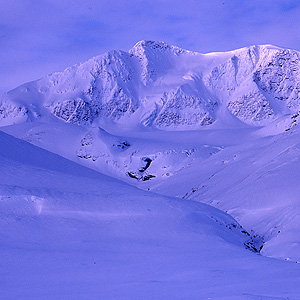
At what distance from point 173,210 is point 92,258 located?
179 inches

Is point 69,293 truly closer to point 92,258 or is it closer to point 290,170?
point 92,258

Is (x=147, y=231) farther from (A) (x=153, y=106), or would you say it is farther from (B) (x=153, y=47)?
(B) (x=153, y=47)

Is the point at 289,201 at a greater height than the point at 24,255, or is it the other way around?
the point at 289,201

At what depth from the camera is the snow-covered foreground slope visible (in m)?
8.60

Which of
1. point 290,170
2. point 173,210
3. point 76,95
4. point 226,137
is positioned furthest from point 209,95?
point 173,210

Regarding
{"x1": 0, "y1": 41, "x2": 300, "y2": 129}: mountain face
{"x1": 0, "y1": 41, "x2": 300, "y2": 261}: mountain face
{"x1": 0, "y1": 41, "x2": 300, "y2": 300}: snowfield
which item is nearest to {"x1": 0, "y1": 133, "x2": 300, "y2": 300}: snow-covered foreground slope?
{"x1": 0, "y1": 41, "x2": 300, "y2": 300}: snowfield

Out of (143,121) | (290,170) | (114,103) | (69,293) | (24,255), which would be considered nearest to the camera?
(69,293)

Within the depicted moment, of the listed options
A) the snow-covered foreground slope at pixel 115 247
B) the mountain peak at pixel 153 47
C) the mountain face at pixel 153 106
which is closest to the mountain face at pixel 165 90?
the mountain face at pixel 153 106

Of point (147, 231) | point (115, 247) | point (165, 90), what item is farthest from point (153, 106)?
point (115, 247)

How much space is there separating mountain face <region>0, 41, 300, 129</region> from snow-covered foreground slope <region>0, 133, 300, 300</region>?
124 meters

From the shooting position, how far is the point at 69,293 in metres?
8.50

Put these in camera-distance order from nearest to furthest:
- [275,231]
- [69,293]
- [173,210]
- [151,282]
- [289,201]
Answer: [69,293] < [151,282] < [173,210] < [275,231] < [289,201]

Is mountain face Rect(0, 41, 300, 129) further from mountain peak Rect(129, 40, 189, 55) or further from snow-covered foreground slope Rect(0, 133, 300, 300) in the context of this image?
snow-covered foreground slope Rect(0, 133, 300, 300)

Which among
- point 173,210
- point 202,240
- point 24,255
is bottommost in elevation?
point 24,255
